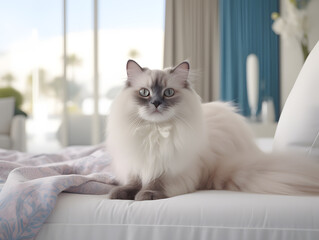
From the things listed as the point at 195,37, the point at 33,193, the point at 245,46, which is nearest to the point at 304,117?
the point at 33,193

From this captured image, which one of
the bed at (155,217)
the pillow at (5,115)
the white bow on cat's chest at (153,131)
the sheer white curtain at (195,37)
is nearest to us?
the bed at (155,217)

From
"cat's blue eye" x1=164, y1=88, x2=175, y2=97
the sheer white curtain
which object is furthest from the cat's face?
the sheer white curtain

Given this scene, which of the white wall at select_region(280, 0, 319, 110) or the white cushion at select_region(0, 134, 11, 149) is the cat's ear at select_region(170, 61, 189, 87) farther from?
the white wall at select_region(280, 0, 319, 110)

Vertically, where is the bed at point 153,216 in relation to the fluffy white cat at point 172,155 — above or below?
below

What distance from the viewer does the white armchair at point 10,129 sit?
4215mm

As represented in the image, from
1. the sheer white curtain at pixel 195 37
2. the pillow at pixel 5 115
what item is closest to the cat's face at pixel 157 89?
the pillow at pixel 5 115

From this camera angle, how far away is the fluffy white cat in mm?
1142

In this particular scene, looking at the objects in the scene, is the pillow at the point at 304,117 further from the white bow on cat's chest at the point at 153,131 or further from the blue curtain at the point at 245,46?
the blue curtain at the point at 245,46

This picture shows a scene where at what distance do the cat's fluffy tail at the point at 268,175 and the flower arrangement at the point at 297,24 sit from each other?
3380 millimetres

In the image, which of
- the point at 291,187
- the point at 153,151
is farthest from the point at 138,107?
the point at 291,187

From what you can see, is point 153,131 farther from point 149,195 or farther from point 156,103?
point 149,195

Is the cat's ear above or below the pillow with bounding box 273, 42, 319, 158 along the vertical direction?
above

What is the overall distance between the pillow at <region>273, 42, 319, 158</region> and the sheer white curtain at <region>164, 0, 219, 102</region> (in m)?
4.38

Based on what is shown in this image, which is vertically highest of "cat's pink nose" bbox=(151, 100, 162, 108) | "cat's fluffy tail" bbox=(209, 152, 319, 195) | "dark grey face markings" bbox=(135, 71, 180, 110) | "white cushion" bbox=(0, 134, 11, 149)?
"dark grey face markings" bbox=(135, 71, 180, 110)
